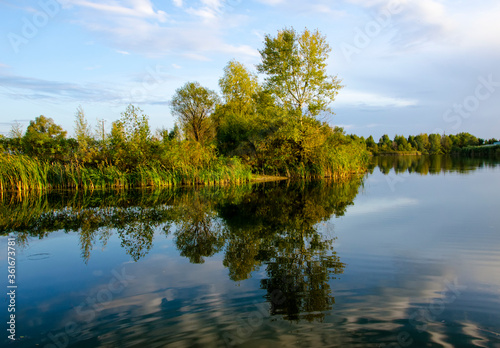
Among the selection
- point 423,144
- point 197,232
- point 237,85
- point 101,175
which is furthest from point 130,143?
point 423,144

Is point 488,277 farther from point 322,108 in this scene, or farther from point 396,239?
point 322,108

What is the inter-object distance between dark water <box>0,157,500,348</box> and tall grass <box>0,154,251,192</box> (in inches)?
339

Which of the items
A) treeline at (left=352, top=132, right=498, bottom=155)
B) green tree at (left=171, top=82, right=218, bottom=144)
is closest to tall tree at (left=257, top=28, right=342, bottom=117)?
green tree at (left=171, top=82, right=218, bottom=144)

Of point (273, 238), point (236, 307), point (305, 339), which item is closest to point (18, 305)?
point (236, 307)

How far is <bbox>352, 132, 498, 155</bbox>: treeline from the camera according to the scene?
9366cm

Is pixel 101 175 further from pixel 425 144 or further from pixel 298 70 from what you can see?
pixel 425 144

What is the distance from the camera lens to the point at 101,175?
67.7ft

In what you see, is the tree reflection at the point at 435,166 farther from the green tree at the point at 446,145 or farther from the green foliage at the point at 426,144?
the green tree at the point at 446,145

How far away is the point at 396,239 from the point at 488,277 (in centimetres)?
256

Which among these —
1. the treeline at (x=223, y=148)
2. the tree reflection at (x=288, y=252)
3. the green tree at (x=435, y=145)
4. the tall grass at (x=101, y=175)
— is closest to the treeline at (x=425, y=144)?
the green tree at (x=435, y=145)

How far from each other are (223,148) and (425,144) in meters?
89.8

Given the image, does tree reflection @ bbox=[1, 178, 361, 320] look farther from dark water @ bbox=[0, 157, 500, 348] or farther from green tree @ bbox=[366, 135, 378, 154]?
green tree @ bbox=[366, 135, 378, 154]

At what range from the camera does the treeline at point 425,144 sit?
93662mm

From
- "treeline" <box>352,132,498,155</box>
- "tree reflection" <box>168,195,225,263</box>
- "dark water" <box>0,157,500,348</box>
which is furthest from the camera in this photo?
"treeline" <box>352,132,498,155</box>
